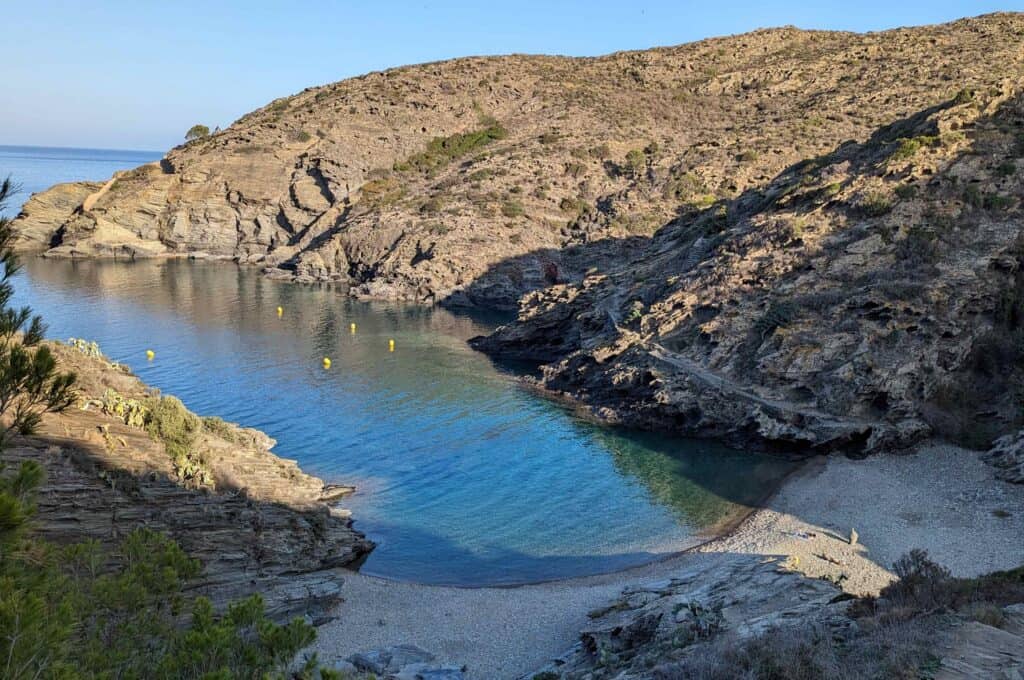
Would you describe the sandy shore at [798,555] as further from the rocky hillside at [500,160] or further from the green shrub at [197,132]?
the green shrub at [197,132]

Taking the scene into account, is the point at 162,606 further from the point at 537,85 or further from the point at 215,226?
the point at 537,85

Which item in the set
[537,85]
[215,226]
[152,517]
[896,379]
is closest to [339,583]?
[152,517]

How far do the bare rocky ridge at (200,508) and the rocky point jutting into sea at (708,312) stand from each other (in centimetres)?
11

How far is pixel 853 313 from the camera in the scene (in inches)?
1425

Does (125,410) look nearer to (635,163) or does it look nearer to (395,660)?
(395,660)

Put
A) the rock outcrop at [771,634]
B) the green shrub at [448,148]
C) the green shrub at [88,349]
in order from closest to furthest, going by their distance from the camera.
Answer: the rock outcrop at [771,634], the green shrub at [88,349], the green shrub at [448,148]

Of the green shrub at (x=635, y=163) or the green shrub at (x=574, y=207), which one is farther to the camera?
the green shrub at (x=635, y=163)

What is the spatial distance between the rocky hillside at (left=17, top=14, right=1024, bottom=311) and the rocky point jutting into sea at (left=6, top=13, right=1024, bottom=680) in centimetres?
45

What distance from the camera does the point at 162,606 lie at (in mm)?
11133

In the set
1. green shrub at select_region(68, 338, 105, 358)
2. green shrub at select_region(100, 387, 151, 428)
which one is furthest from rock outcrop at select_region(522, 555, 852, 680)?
green shrub at select_region(68, 338, 105, 358)

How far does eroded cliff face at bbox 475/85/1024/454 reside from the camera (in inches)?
1316

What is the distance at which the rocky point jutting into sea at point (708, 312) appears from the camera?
18.0 metres

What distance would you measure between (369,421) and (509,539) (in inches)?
551

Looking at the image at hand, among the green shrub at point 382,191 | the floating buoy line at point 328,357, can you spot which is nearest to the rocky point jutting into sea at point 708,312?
the green shrub at point 382,191
